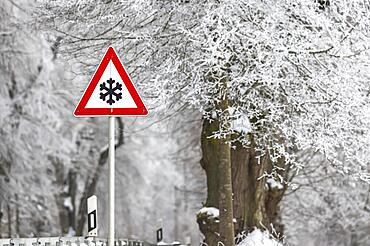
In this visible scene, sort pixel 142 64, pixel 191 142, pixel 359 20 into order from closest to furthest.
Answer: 1. pixel 359 20
2. pixel 142 64
3. pixel 191 142

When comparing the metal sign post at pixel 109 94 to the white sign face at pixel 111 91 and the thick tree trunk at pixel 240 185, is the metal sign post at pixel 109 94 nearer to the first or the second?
the white sign face at pixel 111 91

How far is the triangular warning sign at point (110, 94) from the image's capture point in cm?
801

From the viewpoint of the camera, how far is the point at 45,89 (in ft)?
83.1

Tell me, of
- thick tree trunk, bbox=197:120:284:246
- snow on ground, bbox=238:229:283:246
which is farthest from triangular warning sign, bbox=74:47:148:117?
snow on ground, bbox=238:229:283:246

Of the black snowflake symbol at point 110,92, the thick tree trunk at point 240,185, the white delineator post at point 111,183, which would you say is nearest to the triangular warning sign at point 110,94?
the black snowflake symbol at point 110,92

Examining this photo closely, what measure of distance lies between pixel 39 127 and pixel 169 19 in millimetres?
14202

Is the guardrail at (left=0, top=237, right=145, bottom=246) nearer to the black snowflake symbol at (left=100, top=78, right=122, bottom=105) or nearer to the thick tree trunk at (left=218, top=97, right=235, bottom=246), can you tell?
the thick tree trunk at (left=218, top=97, right=235, bottom=246)

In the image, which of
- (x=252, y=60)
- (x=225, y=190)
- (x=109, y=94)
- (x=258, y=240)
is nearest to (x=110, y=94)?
(x=109, y=94)

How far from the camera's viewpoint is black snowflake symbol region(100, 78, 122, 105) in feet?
26.2

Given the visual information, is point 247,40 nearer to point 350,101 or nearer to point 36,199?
point 350,101

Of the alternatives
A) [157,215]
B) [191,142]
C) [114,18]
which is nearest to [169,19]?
[114,18]

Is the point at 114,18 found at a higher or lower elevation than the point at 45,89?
lower

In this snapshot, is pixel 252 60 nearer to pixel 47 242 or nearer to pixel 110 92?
pixel 110 92

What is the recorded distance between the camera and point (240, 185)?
13539mm
